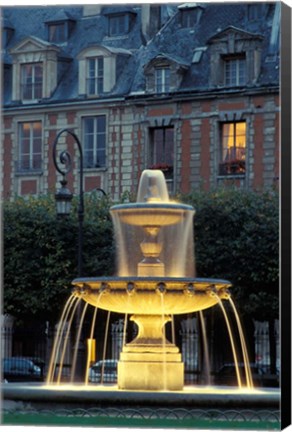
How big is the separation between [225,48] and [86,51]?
3.23 metres

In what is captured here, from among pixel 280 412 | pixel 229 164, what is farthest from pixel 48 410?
pixel 229 164

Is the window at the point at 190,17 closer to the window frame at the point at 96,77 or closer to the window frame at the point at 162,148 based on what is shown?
the window frame at the point at 96,77

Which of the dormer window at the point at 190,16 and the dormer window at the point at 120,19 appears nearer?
the dormer window at the point at 120,19

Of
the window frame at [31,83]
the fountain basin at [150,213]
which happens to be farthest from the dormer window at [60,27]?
the fountain basin at [150,213]

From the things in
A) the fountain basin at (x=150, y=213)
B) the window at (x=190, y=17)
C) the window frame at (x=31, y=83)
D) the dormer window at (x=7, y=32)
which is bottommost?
the fountain basin at (x=150, y=213)

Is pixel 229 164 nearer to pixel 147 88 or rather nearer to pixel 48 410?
pixel 147 88

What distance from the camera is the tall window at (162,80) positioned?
33.1 meters

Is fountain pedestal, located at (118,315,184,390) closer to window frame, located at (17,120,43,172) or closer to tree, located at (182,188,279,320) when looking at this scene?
tree, located at (182,188,279,320)

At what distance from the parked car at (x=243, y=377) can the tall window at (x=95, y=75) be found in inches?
290

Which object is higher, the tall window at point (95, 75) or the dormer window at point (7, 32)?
the dormer window at point (7, 32)

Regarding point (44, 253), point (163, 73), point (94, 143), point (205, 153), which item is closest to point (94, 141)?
point (94, 143)

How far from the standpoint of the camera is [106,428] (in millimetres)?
16281

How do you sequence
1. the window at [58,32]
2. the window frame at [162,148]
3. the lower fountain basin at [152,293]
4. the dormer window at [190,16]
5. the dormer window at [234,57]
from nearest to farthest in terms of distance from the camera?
the lower fountain basin at [152,293] → the dormer window at [190,16] → the window at [58,32] → the dormer window at [234,57] → the window frame at [162,148]

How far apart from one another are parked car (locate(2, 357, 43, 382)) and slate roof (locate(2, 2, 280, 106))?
644cm
